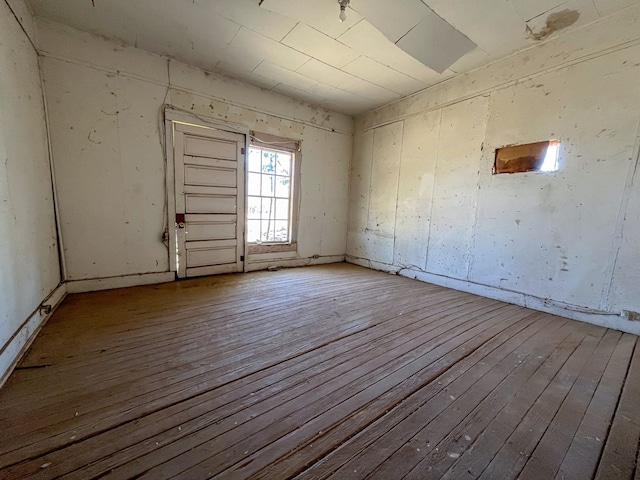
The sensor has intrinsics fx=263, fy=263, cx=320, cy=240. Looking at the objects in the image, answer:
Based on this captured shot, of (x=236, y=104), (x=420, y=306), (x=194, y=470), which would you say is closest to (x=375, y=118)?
(x=236, y=104)

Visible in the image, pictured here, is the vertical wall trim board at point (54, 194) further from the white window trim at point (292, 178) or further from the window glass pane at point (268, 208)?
the window glass pane at point (268, 208)

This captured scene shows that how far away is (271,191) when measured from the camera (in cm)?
464

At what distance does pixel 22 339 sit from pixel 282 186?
363 cm

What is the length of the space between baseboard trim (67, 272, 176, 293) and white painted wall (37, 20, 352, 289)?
0.13 ft

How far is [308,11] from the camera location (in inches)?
99.3

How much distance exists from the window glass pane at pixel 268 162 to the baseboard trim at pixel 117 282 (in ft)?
7.29

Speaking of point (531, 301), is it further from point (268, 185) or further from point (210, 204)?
point (210, 204)

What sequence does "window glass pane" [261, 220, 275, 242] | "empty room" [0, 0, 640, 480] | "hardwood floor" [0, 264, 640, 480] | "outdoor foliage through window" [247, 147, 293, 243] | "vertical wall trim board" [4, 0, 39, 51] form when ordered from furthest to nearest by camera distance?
"window glass pane" [261, 220, 275, 242] < "outdoor foliage through window" [247, 147, 293, 243] < "vertical wall trim board" [4, 0, 39, 51] < "empty room" [0, 0, 640, 480] < "hardwood floor" [0, 264, 640, 480]

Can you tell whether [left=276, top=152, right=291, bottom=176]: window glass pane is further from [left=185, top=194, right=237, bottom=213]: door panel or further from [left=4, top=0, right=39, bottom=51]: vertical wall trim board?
[left=4, top=0, right=39, bottom=51]: vertical wall trim board

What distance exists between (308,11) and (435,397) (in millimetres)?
3365

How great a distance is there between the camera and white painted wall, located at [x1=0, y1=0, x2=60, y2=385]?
70.2 inches

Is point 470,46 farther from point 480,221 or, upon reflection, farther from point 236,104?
point 236,104

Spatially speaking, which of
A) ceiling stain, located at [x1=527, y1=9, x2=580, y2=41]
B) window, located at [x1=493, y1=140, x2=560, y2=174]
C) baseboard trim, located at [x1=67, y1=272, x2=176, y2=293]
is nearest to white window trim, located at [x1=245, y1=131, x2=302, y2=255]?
baseboard trim, located at [x1=67, y1=272, x2=176, y2=293]

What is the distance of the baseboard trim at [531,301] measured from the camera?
2.59 metres
